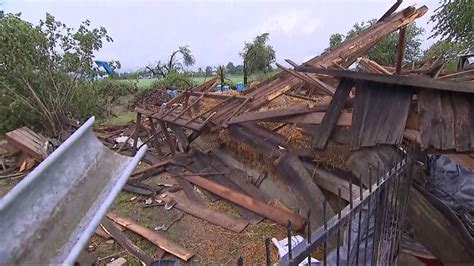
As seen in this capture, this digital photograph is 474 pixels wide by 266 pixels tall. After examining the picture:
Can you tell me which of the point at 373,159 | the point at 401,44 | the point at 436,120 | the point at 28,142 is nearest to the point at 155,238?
the point at 373,159

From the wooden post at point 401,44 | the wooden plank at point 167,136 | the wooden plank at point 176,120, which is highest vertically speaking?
the wooden post at point 401,44

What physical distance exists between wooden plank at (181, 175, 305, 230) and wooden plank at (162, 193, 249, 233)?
0.31 m

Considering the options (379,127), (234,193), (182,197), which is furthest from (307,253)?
(182,197)

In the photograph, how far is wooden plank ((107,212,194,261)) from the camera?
172 inches

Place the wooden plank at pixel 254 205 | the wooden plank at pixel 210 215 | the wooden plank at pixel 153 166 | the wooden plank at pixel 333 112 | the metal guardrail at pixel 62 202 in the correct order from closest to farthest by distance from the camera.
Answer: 1. the metal guardrail at pixel 62 202
2. the wooden plank at pixel 333 112
3. the wooden plank at pixel 254 205
4. the wooden plank at pixel 210 215
5. the wooden plank at pixel 153 166

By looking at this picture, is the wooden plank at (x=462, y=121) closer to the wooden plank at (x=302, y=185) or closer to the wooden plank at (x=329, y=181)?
the wooden plank at (x=329, y=181)

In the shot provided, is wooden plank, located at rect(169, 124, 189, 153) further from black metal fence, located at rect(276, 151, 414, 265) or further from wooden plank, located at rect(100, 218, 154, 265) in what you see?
black metal fence, located at rect(276, 151, 414, 265)

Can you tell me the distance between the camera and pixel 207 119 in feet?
19.6

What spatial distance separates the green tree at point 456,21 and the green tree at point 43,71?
13.9 meters

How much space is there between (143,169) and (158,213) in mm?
1816

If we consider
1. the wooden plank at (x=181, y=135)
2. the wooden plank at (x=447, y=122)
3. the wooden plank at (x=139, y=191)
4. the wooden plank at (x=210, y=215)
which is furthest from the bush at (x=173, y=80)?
the wooden plank at (x=447, y=122)

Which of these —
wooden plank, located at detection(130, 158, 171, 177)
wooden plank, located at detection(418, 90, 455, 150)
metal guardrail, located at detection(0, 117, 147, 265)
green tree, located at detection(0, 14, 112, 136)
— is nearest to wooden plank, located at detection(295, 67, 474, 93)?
wooden plank, located at detection(418, 90, 455, 150)

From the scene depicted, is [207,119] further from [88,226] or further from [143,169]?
[88,226]

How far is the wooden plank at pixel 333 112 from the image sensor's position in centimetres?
321
